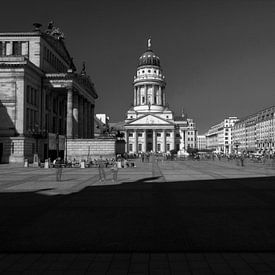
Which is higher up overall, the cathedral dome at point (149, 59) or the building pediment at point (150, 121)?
Result: the cathedral dome at point (149, 59)

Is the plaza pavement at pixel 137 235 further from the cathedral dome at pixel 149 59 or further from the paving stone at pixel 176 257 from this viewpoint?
the cathedral dome at pixel 149 59

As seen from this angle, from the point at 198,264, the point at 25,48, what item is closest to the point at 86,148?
the point at 25,48

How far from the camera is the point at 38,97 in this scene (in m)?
60.0

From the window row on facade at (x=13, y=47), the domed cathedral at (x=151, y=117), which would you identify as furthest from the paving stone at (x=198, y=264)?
the domed cathedral at (x=151, y=117)

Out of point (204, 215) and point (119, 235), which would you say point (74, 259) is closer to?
point (119, 235)

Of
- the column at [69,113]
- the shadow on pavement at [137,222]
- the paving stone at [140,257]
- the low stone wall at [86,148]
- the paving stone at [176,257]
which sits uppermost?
the column at [69,113]

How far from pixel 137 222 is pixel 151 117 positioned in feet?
464

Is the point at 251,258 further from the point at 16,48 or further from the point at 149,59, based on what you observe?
the point at 149,59

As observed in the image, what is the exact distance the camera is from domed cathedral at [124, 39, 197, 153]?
15175 cm

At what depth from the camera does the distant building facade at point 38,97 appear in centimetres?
5181

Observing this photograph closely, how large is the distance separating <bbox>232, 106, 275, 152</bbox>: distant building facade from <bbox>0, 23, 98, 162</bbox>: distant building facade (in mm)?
74824

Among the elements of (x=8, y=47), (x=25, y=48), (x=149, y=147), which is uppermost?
(x=8, y=47)

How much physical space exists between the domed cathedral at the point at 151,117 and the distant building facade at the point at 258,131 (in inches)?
1204

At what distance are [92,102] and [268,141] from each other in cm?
8258
